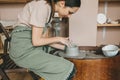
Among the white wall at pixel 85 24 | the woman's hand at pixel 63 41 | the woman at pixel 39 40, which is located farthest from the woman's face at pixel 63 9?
the white wall at pixel 85 24

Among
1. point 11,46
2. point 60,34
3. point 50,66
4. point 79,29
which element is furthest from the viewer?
point 60,34

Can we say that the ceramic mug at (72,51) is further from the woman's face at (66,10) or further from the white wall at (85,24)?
the white wall at (85,24)

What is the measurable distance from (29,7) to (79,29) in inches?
28.9

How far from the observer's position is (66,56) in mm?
1636

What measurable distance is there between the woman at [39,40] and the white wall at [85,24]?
0.59 metres

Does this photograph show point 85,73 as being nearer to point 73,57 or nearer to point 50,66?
point 73,57

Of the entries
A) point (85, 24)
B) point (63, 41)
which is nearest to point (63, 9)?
point (63, 41)

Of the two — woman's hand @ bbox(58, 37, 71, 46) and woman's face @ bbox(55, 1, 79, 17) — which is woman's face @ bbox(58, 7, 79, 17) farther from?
woman's hand @ bbox(58, 37, 71, 46)

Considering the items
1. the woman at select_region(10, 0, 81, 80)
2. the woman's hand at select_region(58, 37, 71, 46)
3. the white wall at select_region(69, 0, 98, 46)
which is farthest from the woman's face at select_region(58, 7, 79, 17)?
the white wall at select_region(69, 0, 98, 46)

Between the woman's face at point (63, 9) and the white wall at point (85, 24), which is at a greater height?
the woman's face at point (63, 9)

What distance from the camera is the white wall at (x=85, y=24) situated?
2070 mm

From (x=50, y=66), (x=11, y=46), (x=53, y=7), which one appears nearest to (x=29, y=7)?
(x=53, y=7)

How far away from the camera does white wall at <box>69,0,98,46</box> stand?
6.79 ft

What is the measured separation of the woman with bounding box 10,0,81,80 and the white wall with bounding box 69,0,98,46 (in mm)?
592
